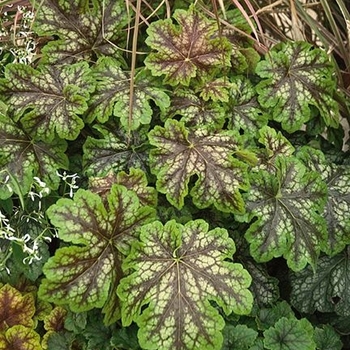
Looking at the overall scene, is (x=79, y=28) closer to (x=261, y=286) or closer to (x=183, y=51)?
(x=183, y=51)

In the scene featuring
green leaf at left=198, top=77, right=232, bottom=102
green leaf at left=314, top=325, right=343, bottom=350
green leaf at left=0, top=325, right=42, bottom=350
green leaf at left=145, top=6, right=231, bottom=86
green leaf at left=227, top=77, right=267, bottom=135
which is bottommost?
green leaf at left=314, top=325, right=343, bottom=350

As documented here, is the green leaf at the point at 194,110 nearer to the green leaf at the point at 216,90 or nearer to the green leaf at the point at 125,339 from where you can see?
the green leaf at the point at 216,90

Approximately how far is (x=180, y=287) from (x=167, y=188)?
7.8 inches

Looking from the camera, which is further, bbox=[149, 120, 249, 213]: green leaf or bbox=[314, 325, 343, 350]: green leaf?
bbox=[314, 325, 343, 350]: green leaf

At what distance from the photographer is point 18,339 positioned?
1430mm

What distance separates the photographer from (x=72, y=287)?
1.23 meters

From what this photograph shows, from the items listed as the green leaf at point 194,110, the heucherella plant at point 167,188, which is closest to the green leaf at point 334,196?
the heucherella plant at point 167,188

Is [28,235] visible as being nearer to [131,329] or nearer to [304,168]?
[131,329]

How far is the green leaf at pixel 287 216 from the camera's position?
1.37 metres

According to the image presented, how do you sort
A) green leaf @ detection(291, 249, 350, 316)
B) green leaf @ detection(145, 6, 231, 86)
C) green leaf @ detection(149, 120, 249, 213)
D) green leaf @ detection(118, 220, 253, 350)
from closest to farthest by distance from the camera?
green leaf @ detection(118, 220, 253, 350)
green leaf @ detection(149, 120, 249, 213)
green leaf @ detection(145, 6, 231, 86)
green leaf @ detection(291, 249, 350, 316)

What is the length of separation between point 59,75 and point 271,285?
0.63 meters

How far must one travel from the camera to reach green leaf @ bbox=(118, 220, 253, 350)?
122 centimetres

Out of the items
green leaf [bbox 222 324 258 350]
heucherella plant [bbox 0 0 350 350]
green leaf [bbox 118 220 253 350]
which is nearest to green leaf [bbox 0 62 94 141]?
heucherella plant [bbox 0 0 350 350]

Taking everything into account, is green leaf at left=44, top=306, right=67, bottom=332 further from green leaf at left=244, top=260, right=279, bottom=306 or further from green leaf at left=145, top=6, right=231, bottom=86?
green leaf at left=145, top=6, right=231, bottom=86
